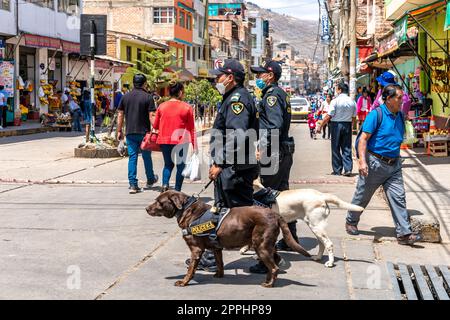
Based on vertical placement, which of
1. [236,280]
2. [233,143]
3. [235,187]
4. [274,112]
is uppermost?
[274,112]

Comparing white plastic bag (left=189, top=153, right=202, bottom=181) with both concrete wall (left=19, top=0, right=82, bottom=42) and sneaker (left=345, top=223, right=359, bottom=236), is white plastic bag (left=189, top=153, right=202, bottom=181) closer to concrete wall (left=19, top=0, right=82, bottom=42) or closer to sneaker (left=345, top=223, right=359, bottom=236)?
sneaker (left=345, top=223, right=359, bottom=236)

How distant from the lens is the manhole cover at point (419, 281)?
538cm

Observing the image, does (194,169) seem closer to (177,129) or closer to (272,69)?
(177,129)

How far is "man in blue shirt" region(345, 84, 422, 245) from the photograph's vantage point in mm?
7242

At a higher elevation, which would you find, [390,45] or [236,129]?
[390,45]

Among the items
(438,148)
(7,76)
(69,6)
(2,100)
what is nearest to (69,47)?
(69,6)

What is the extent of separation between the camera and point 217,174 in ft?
19.4

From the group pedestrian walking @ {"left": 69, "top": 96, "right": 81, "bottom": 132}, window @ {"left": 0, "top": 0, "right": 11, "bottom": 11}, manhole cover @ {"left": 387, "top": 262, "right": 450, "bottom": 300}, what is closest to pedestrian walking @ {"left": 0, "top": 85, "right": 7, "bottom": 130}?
pedestrian walking @ {"left": 69, "top": 96, "right": 81, "bottom": 132}

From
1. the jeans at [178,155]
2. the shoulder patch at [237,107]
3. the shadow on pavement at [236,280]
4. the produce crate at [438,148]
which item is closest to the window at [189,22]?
the produce crate at [438,148]

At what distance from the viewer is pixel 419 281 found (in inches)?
226

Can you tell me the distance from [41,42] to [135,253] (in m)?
24.3

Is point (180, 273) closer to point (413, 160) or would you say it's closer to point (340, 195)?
point (340, 195)

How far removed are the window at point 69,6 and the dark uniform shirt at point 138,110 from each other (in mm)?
25088

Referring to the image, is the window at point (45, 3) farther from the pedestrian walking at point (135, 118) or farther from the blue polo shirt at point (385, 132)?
the blue polo shirt at point (385, 132)
